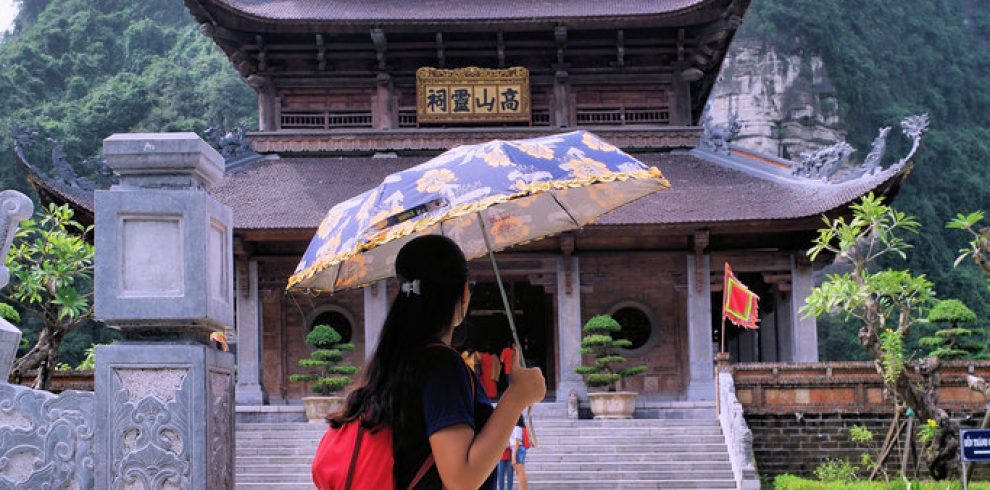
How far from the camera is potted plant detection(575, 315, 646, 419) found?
1778 cm

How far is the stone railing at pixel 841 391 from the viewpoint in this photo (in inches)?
655

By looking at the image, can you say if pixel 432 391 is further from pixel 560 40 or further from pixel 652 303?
pixel 560 40

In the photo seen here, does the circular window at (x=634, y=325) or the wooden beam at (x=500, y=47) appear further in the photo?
the wooden beam at (x=500, y=47)

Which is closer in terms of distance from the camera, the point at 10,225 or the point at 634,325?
the point at 10,225

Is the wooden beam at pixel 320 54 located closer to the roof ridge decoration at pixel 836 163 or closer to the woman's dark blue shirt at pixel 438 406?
the roof ridge decoration at pixel 836 163

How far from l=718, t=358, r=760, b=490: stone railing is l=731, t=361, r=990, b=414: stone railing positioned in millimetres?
405

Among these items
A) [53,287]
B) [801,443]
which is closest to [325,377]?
[53,287]

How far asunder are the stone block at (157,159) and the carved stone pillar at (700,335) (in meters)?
15.4

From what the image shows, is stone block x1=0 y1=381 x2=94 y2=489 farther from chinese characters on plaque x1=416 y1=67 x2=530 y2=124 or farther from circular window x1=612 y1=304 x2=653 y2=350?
chinese characters on plaque x1=416 y1=67 x2=530 y2=124

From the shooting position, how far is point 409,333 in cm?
338

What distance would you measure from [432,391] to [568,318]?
16.8 metres

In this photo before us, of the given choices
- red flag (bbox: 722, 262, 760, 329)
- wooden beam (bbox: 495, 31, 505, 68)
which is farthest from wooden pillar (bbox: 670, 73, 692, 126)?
red flag (bbox: 722, 262, 760, 329)

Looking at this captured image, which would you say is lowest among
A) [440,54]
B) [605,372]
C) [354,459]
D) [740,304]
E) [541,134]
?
[605,372]

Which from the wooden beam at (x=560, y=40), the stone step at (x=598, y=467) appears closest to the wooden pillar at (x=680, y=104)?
the wooden beam at (x=560, y=40)
